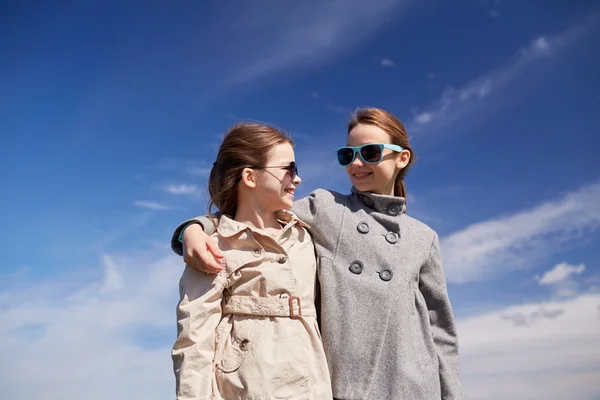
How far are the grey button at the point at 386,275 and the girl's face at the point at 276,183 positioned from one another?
817mm

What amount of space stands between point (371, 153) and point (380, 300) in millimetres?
1144

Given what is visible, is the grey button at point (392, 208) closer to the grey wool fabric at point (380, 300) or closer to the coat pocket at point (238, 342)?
the grey wool fabric at point (380, 300)

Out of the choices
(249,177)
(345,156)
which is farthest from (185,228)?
(345,156)

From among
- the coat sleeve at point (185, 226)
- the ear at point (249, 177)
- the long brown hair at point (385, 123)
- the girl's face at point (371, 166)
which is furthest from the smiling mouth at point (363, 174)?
the coat sleeve at point (185, 226)

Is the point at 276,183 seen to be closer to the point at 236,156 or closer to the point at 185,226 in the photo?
the point at 236,156

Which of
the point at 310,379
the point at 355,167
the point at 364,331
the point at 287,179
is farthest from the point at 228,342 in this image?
the point at 355,167

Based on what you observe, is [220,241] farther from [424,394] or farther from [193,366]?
[424,394]

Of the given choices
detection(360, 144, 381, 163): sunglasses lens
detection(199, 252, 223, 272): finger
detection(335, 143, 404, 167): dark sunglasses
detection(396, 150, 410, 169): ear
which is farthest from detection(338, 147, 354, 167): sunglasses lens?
detection(199, 252, 223, 272): finger

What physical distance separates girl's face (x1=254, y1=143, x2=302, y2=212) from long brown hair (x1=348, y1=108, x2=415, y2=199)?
0.76 metres

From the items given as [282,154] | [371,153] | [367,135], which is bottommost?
[282,154]

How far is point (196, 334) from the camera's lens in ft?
12.6

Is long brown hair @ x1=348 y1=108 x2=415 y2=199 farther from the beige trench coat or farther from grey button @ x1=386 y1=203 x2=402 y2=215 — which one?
the beige trench coat

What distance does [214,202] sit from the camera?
4531mm

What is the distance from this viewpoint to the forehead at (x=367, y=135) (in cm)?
470
